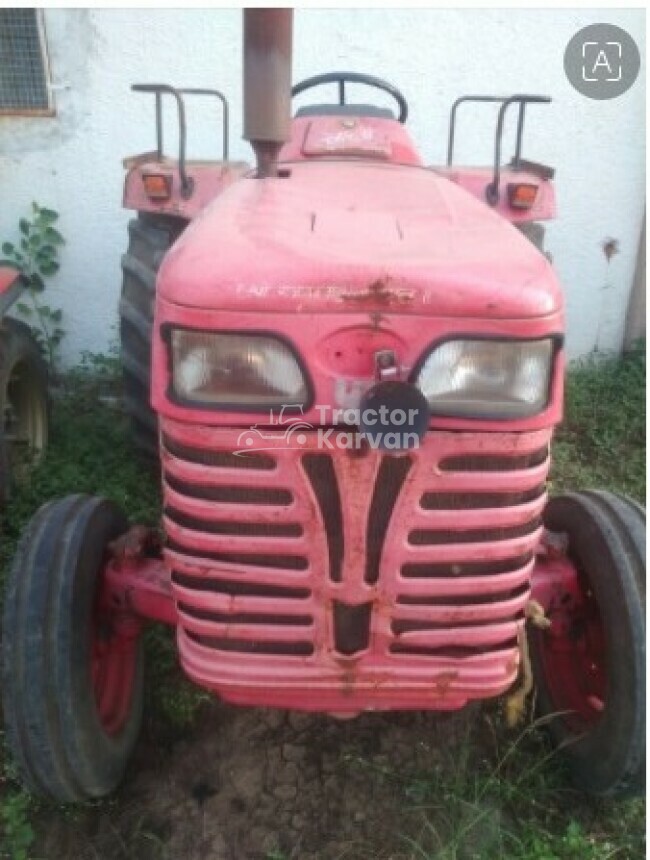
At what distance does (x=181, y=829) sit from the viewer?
2.19m

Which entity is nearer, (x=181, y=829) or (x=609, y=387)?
(x=181, y=829)

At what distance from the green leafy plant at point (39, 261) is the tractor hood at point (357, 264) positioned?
2.53 meters

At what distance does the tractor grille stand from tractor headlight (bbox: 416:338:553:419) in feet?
0.20

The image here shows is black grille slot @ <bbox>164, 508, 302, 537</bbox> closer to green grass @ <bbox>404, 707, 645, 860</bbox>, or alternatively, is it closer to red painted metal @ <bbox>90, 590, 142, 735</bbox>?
red painted metal @ <bbox>90, 590, 142, 735</bbox>

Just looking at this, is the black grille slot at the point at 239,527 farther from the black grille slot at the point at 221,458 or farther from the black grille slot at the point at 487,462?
the black grille slot at the point at 487,462

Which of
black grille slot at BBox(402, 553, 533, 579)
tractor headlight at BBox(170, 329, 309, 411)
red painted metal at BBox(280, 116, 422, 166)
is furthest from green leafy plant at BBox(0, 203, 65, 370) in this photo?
black grille slot at BBox(402, 553, 533, 579)

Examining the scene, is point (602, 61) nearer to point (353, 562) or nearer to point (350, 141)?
point (350, 141)

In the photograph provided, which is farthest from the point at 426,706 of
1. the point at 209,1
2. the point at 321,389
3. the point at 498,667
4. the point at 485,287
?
the point at 209,1

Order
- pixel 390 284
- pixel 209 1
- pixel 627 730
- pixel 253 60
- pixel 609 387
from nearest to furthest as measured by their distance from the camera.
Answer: pixel 390 284
pixel 253 60
pixel 627 730
pixel 209 1
pixel 609 387

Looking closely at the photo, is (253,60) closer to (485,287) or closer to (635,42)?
(485,287)

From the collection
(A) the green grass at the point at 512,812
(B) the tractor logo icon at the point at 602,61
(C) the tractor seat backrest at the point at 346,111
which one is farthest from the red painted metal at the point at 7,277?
(B) the tractor logo icon at the point at 602,61

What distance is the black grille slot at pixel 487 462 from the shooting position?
1574 millimetres

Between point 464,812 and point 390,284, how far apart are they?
139 centimetres

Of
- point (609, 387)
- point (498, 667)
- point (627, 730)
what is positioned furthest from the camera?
point (609, 387)
